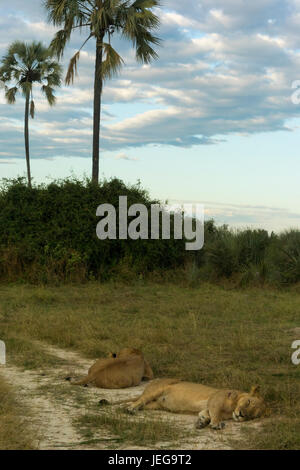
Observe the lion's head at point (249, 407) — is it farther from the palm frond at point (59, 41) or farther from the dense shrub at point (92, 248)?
the palm frond at point (59, 41)

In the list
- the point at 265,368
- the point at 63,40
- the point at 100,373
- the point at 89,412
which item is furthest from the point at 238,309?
the point at 63,40

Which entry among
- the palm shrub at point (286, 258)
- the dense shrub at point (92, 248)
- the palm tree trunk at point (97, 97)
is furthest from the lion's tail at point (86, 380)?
the palm tree trunk at point (97, 97)

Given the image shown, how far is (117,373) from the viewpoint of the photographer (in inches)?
260

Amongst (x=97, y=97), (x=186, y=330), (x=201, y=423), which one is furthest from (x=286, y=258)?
(x=201, y=423)

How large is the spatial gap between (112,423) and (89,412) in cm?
47

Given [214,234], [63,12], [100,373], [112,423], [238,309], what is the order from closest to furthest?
[112,423] < [100,373] < [238,309] < [214,234] < [63,12]

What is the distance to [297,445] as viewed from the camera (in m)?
4.69

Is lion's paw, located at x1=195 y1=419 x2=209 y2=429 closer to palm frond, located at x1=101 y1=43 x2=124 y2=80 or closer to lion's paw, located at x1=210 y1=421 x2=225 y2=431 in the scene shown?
lion's paw, located at x1=210 y1=421 x2=225 y2=431

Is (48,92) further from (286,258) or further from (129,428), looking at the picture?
(129,428)

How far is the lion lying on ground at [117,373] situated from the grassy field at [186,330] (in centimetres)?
60

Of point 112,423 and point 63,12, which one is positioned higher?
point 63,12

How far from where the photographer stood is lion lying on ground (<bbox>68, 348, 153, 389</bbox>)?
6.61m
